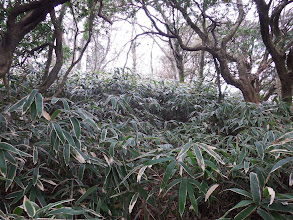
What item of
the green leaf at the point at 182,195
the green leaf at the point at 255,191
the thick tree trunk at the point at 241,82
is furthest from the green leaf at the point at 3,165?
the thick tree trunk at the point at 241,82

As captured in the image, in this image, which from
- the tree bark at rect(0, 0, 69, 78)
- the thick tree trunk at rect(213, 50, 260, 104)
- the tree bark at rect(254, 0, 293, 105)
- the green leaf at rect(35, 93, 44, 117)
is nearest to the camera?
the green leaf at rect(35, 93, 44, 117)

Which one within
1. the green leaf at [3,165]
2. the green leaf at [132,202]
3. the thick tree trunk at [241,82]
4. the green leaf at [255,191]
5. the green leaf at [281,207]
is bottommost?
the green leaf at [132,202]

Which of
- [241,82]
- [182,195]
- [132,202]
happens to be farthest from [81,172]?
[241,82]

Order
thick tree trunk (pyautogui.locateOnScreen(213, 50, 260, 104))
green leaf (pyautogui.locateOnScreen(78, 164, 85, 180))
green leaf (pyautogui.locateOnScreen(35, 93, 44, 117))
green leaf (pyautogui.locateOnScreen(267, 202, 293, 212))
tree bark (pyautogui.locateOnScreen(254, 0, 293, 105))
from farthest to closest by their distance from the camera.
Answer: thick tree trunk (pyautogui.locateOnScreen(213, 50, 260, 104)) < tree bark (pyautogui.locateOnScreen(254, 0, 293, 105)) < green leaf (pyautogui.locateOnScreen(78, 164, 85, 180)) < green leaf (pyautogui.locateOnScreen(35, 93, 44, 117)) < green leaf (pyautogui.locateOnScreen(267, 202, 293, 212))

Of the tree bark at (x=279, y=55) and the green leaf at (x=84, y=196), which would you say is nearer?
the green leaf at (x=84, y=196)

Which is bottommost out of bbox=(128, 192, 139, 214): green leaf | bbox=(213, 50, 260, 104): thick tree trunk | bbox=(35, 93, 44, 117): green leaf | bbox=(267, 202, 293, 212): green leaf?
bbox=(128, 192, 139, 214): green leaf

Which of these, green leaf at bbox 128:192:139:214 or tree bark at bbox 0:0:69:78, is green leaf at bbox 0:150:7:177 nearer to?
green leaf at bbox 128:192:139:214

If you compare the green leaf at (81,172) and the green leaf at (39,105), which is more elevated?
the green leaf at (39,105)

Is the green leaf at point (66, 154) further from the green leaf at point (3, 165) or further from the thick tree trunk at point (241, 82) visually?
the thick tree trunk at point (241, 82)

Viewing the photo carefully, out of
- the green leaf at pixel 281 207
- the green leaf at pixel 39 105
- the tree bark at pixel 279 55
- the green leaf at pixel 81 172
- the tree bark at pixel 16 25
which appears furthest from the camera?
the tree bark at pixel 279 55

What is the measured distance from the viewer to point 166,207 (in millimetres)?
996

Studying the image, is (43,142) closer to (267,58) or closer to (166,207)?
(166,207)

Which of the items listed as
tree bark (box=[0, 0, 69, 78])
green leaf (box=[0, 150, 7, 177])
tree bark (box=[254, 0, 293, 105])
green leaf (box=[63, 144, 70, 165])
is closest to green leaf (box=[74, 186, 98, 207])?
green leaf (box=[63, 144, 70, 165])

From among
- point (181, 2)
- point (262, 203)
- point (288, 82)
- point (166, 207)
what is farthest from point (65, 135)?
point (181, 2)
